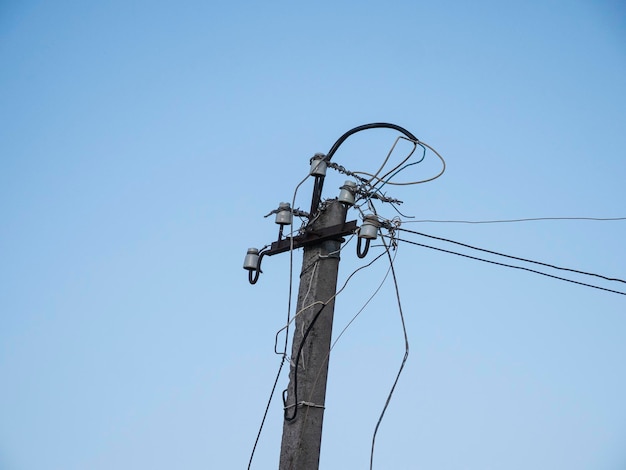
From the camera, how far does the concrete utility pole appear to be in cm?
570

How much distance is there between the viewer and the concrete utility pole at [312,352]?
570 centimetres

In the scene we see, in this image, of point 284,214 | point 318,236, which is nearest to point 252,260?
point 284,214

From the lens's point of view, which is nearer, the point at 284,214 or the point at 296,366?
the point at 296,366

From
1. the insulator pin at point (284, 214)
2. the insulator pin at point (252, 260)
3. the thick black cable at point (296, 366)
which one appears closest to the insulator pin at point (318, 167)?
the insulator pin at point (284, 214)

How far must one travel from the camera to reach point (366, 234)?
6.11 metres

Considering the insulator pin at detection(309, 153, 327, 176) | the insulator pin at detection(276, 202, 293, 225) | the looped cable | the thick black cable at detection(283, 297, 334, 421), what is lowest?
the thick black cable at detection(283, 297, 334, 421)

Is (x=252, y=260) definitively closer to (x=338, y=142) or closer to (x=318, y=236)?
(x=318, y=236)

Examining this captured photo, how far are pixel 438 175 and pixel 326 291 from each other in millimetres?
1568

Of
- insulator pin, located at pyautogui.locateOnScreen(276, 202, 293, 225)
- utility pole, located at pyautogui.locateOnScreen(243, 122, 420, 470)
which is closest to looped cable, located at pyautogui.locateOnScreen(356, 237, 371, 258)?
utility pole, located at pyautogui.locateOnScreen(243, 122, 420, 470)

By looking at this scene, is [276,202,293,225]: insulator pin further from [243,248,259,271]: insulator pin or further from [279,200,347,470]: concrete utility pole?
[243,248,259,271]: insulator pin

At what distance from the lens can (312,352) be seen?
5.97m

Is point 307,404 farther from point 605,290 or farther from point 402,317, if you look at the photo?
point 605,290

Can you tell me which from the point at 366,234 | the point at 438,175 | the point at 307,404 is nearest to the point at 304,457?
the point at 307,404

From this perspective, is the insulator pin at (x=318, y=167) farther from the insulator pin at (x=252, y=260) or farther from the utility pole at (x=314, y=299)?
the insulator pin at (x=252, y=260)
